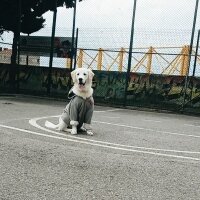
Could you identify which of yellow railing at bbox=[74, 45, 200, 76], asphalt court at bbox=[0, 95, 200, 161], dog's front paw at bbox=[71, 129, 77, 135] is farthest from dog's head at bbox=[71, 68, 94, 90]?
yellow railing at bbox=[74, 45, 200, 76]

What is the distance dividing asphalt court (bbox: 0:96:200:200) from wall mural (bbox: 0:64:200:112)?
19.1 feet

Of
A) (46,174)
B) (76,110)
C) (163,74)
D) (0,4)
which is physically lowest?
(46,174)

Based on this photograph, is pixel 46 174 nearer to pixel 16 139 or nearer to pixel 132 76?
pixel 16 139

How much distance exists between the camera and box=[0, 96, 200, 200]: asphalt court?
489cm

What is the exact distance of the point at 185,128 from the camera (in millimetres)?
11672

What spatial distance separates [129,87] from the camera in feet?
56.6

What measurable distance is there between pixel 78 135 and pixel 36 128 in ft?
3.78

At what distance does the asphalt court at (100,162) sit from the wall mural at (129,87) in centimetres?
581

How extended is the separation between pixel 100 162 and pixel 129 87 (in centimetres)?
1112

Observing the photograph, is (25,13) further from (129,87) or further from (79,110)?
(79,110)

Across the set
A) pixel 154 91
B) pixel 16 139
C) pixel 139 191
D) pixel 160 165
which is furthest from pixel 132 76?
pixel 139 191

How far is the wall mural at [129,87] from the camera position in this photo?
16.1 metres

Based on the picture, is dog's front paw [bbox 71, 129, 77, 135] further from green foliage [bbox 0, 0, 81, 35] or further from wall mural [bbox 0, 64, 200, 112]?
green foliage [bbox 0, 0, 81, 35]

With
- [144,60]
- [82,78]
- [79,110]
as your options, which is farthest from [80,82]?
[144,60]
